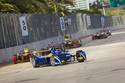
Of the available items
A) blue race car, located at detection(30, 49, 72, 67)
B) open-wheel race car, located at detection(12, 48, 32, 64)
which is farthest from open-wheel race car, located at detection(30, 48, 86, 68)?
open-wheel race car, located at detection(12, 48, 32, 64)

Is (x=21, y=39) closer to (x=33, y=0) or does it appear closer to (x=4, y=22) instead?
(x=4, y=22)

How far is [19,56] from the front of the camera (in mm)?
30344

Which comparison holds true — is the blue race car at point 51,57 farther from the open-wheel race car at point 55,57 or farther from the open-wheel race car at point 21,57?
the open-wheel race car at point 21,57

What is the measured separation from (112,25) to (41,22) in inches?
2466

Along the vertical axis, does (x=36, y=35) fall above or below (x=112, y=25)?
above

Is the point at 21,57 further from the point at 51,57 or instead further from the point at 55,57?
the point at 55,57

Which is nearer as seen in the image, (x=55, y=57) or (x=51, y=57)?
(x=55, y=57)

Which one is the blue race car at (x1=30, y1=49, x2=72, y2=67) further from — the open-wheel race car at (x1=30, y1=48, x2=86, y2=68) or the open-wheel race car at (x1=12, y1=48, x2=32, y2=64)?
the open-wheel race car at (x1=12, y1=48, x2=32, y2=64)

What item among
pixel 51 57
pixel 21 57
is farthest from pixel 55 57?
pixel 21 57

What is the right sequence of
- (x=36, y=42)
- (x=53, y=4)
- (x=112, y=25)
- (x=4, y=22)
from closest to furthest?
(x=4, y=22), (x=36, y=42), (x=53, y=4), (x=112, y=25)

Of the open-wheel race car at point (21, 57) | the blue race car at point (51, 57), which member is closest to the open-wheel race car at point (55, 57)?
the blue race car at point (51, 57)

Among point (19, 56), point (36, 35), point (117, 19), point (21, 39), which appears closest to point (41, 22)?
point (36, 35)

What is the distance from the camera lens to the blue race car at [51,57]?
2328cm

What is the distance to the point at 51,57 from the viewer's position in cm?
2362
